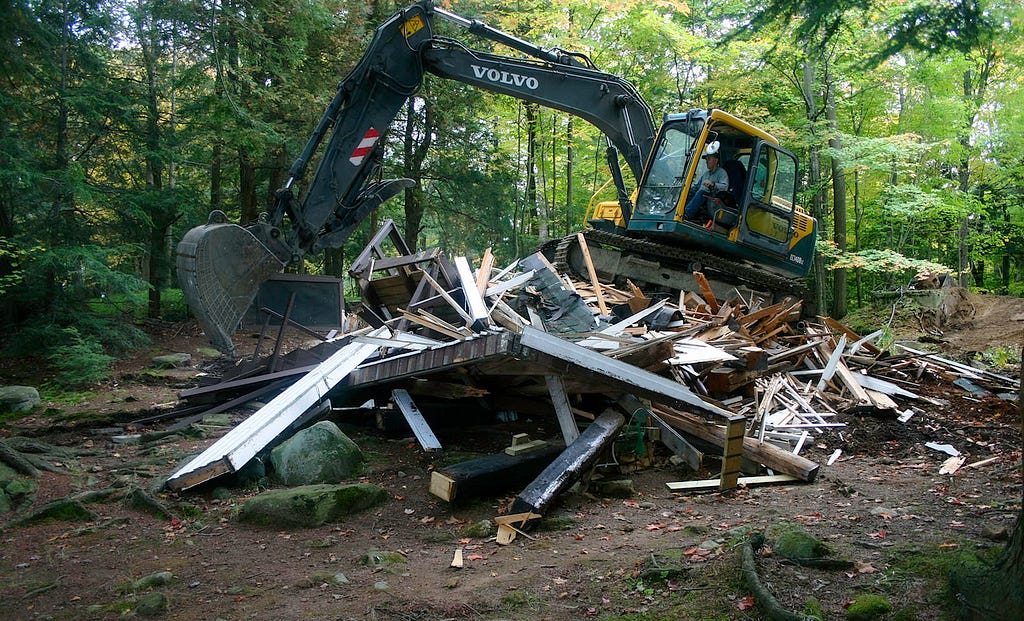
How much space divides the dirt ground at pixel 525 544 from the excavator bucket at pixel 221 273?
1281 millimetres

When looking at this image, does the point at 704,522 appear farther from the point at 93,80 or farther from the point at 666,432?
the point at 93,80

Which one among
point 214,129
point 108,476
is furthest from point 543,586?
point 214,129

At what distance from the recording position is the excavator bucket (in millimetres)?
6879

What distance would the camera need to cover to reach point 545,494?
15.6 feet

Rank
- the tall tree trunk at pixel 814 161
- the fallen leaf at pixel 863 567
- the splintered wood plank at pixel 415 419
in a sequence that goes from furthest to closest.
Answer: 1. the tall tree trunk at pixel 814 161
2. the splintered wood plank at pixel 415 419
3. the fallen leaf at pixel 863 567

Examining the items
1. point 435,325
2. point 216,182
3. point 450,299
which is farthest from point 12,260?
point 435,325

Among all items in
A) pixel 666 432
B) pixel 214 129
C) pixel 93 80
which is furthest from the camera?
pixel 214 129

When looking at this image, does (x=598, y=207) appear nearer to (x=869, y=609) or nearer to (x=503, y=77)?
(x=503, y=77)

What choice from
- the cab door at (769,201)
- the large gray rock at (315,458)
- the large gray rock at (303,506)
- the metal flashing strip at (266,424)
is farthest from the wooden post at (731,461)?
the cab door at (769,201)

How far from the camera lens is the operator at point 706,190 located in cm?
1001

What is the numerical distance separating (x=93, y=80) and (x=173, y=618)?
12161 millimetres

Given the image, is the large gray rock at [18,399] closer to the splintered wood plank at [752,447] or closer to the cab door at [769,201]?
the splintered wood plank at [752,447]

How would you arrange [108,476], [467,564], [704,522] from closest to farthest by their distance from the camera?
[467,564] → [704,522] → [108,476]

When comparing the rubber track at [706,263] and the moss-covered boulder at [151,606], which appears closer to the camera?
the moss-covered boulder at [151,606]
